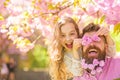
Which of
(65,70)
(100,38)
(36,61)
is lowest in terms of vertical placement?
(36,61)

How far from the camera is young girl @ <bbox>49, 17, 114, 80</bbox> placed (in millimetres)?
4777

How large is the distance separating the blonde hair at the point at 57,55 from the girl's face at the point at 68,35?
0.11 ft

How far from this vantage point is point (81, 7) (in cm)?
526

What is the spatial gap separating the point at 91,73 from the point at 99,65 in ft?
0.32

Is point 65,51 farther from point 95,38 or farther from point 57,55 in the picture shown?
point 95,38

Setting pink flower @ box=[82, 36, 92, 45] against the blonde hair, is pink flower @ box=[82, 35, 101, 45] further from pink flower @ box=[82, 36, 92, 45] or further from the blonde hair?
the blonde hair

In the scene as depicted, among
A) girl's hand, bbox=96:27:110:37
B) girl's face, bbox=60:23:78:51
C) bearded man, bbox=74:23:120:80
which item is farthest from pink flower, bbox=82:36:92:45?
girl's face, bbox=60:23:78:51

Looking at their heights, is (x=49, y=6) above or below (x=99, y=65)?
above

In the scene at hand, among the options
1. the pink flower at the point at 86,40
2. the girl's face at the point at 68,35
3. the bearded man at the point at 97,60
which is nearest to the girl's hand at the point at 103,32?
the bearded man at the point at 97,60

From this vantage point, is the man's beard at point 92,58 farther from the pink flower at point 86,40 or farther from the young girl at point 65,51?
the young girl at point 65,51

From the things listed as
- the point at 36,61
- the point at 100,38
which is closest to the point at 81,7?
the point at 100,38

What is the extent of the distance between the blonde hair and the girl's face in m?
0.03

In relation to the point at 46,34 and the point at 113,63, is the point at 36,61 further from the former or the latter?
the point at 113,63

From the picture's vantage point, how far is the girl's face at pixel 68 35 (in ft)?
16.1
